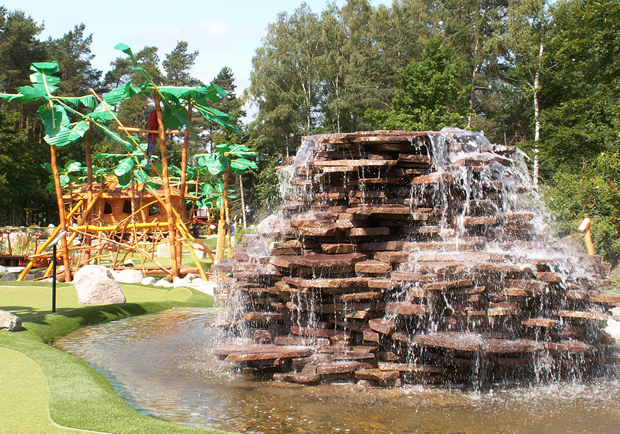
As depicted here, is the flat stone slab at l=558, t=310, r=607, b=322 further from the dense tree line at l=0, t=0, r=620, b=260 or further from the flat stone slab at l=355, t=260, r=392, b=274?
the dense tree line at l=0, t=0, r=620, b=260

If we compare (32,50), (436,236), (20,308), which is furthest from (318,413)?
(32,50)

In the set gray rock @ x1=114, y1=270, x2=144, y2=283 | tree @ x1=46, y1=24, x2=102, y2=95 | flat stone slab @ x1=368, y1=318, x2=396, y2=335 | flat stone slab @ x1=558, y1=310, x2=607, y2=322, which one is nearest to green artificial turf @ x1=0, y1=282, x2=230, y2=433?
flat stone slab @ x1=368, y1=318, x2=396, y2=335

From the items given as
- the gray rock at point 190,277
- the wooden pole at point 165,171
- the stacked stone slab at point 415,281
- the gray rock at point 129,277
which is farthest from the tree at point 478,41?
the stacked stone slab at point 415,281

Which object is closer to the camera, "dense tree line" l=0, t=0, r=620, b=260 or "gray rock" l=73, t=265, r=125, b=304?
"gray rock" l=73, t=265, r=125, b=304

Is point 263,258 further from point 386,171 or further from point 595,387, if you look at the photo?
point 595,387

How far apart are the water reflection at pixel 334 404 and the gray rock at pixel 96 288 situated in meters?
4.19

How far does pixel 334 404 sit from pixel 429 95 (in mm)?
23928

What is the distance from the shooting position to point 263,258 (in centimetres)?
778

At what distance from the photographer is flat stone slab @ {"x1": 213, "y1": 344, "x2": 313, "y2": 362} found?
241 inches

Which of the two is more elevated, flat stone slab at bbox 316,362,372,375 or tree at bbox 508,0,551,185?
tree at bbox 508,0,551,185

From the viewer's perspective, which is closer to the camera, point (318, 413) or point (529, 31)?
point (318, 413)

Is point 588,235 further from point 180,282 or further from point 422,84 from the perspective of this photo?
point 422,84

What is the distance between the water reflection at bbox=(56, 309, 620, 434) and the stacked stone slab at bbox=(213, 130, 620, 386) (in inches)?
13.2

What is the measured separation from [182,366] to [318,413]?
8.20 ft
